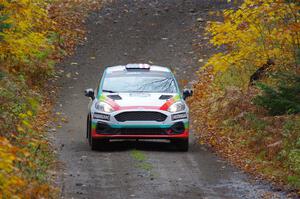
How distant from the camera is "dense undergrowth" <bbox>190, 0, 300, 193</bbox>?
53.6ft

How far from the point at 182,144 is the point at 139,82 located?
1879 millimetres

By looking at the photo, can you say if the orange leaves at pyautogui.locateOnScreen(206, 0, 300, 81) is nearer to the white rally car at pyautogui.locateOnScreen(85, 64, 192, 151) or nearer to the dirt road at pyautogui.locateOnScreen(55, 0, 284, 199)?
the dirt road at pyautogui.locateOnScreen(55, 0, 284, 199)

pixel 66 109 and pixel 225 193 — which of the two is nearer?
pixel 225 193

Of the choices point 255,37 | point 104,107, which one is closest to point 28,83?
point 255,37

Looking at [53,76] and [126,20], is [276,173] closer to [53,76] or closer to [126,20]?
[53,76]

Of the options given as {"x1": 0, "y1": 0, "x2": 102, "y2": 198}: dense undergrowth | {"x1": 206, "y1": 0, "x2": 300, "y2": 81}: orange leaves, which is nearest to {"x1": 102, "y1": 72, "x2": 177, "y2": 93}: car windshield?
{"x1": 0, "y1": 0, "x2": 102, "y2": 198}: dense undergrowth

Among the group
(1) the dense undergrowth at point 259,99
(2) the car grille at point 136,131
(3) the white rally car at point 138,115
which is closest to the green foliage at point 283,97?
(1) the dense undergrowth at point 259,99

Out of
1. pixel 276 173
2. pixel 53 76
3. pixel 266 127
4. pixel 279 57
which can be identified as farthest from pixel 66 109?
pixel 276 173

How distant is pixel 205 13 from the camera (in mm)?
38000

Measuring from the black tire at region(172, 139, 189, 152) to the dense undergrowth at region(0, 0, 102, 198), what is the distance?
2747mm

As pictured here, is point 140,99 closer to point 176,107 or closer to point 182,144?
point 176,107

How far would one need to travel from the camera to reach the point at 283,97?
58.2ft

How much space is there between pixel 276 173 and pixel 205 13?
2355 centimetres

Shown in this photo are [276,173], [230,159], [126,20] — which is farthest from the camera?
[126,20]
